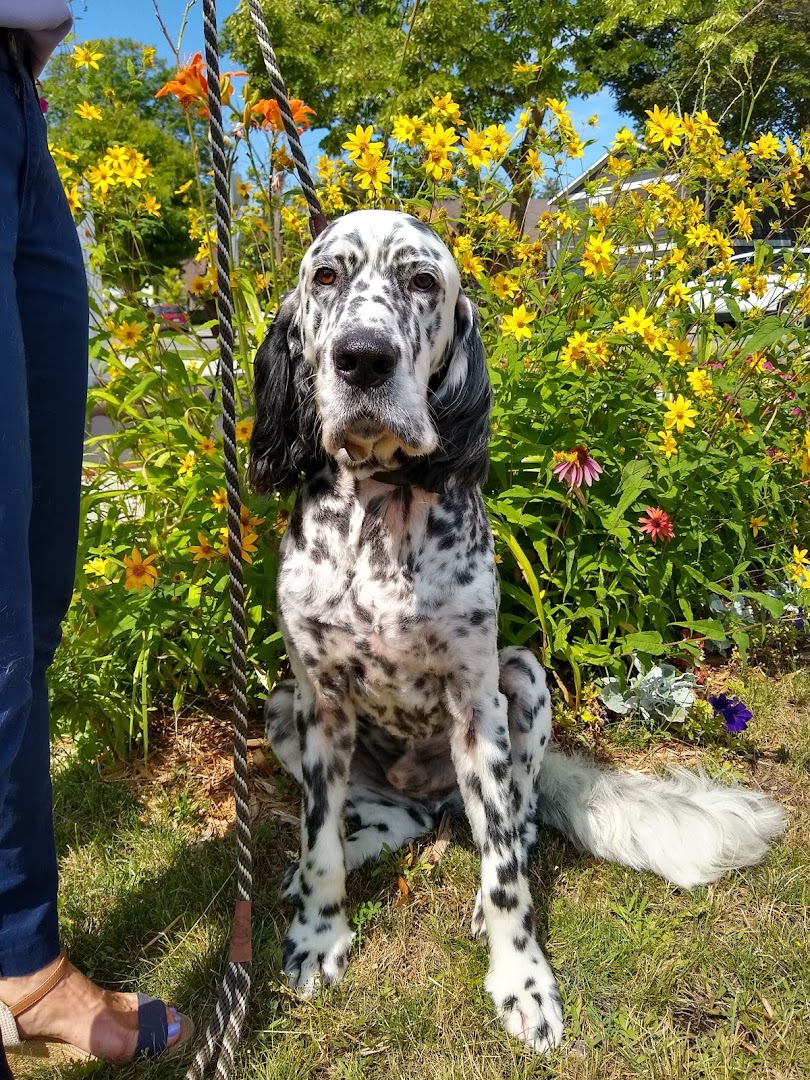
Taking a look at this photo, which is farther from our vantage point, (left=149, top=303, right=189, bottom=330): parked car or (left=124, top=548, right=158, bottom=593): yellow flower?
(left=149, top=303, right=189, bottom=330): parked car

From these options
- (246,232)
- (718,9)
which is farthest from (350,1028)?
(718,9)

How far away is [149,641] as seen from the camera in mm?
2396

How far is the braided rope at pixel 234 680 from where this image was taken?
59.9 inches

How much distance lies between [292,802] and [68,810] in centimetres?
71

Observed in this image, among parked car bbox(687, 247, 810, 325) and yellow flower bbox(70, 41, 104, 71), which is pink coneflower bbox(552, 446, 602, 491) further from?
yellow flower bbox(70, 41, 104, 71)

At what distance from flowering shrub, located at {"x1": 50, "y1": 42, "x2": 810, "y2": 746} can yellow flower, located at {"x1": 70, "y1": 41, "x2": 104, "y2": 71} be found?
13.1 inches

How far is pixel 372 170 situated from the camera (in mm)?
2453

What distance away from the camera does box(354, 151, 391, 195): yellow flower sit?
2.43 meters

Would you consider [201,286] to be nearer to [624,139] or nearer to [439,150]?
[439,150]

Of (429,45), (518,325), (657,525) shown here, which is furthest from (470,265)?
(429,45)

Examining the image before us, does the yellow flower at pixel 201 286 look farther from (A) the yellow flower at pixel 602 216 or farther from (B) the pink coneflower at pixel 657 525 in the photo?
(B) the pink coneflower at pixel 657 525

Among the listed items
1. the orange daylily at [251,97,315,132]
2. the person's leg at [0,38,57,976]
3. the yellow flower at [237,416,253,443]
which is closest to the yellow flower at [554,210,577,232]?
the orange daylily at [251,97,315,132]

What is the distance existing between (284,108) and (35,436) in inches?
44.3

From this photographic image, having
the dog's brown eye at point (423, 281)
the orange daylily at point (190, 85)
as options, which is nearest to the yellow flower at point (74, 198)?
the orange daylily at point (190, 85)
